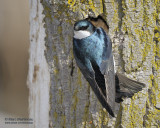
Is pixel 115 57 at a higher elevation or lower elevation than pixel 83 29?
lower

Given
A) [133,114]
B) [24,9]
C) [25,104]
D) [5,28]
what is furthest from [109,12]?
[25,104]

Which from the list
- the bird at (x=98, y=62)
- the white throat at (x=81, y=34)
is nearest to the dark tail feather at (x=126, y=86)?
the bird at (x=98, y=62)

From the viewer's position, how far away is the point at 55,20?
131 centimetres

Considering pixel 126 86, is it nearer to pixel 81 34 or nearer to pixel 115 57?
pixel 115 57

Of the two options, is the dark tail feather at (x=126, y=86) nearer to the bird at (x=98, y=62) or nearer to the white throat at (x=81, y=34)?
the bird at (x=98, y=62)

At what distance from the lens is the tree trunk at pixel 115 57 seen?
49.3 inches

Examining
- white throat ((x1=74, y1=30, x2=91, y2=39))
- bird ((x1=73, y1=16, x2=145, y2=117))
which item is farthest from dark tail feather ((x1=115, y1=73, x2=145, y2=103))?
white throat ((x1=74, y1=30, x2=91, y2=39))

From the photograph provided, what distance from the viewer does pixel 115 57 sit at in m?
1.29

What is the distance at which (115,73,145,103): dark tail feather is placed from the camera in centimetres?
127

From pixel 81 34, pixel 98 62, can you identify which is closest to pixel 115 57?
pixel 98 62

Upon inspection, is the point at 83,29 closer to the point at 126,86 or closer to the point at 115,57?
the point at 115,57

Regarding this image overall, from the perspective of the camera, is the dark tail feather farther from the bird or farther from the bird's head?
the bird's head

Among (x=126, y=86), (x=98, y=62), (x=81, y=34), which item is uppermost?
(x=81, y=34)

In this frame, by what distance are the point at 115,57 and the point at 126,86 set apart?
147 millimetres
